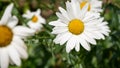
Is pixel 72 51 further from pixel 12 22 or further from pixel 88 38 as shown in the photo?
pixel 12 22

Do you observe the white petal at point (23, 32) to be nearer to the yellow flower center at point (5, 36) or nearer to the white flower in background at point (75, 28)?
the yellow flower center at point (5, 36)

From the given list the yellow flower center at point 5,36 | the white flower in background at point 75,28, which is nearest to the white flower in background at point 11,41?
the yellow flower center at point 5,36

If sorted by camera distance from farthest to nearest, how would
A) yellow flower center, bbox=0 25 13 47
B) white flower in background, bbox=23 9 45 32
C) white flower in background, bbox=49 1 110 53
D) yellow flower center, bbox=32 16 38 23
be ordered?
1. yellow flower center, bbox=32 16 38 23
2. white flower in background, bbox=23 9 45 32
3. white flower in background, bbox=49 1 110 53
4. yellow flower center, bbox=0 25 13 47

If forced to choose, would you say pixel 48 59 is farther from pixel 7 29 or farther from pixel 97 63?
pixel 7 29

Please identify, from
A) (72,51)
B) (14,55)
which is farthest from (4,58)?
(72,51)

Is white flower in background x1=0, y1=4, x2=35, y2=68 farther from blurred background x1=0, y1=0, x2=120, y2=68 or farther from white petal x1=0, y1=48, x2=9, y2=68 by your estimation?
blurred background x1=0, y1=0, x2=120, y2=68

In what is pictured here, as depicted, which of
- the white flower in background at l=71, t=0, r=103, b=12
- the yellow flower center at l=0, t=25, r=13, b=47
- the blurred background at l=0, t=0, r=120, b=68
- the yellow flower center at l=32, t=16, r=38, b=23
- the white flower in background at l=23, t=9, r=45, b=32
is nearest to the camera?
the yellow flower center at l=0, t=25, r=13, b=47

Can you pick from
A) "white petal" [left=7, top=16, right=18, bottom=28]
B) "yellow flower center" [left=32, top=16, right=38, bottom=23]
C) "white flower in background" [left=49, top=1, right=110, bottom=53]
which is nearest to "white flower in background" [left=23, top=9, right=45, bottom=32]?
"yellow flower center" [left=32, top=16, right=38, bottom=23]
